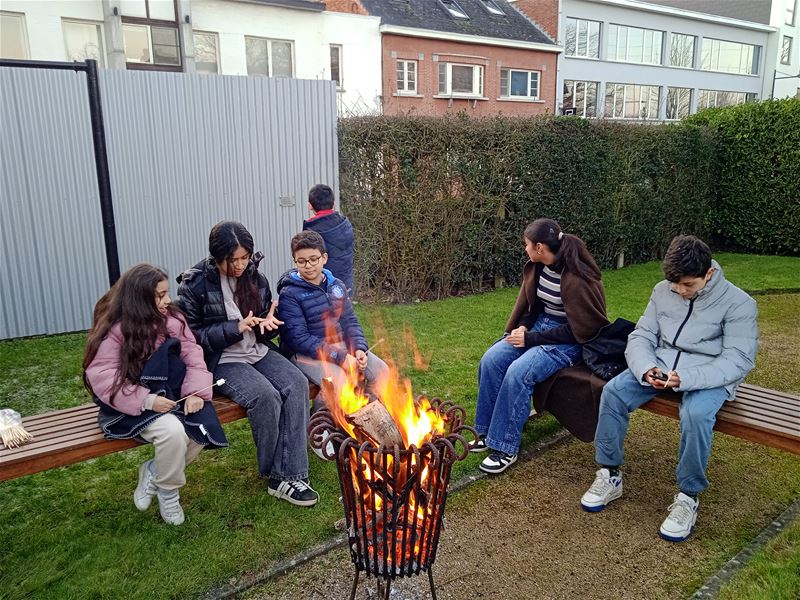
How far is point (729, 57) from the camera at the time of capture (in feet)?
115

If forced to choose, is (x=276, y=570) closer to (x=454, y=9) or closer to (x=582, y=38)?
(x=454, y=9)

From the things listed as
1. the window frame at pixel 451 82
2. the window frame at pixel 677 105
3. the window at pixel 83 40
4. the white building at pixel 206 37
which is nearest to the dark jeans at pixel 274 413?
the white building at pixel 206 37

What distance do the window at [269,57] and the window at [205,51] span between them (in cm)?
93

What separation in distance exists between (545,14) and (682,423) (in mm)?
27741

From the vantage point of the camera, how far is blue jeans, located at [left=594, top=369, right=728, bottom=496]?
3.30 metres

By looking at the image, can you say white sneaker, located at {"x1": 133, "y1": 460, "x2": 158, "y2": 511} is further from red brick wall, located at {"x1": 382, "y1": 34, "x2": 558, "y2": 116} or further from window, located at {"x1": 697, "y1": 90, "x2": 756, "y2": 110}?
window, located at {"x1": 697, "y1": 90, "x2": 756, "y2": 110}

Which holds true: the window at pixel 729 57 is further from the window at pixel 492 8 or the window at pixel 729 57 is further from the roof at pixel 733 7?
the window at pixel 492 8

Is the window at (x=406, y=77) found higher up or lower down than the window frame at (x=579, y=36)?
lower down

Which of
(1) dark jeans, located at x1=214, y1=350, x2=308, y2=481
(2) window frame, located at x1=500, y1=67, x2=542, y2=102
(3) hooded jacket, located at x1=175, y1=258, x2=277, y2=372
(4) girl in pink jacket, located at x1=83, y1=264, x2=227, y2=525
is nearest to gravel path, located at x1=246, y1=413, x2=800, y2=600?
(1) dark jeans, located at x1=214, y1=350, x2=308, y2=481

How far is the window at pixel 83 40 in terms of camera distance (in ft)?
51.6

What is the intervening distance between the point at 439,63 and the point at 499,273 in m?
15.5

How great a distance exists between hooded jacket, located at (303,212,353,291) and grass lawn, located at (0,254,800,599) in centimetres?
107

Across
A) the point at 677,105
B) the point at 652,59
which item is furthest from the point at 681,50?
the point at 677,105

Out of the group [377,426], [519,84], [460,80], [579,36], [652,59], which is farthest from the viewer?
[652,59]
